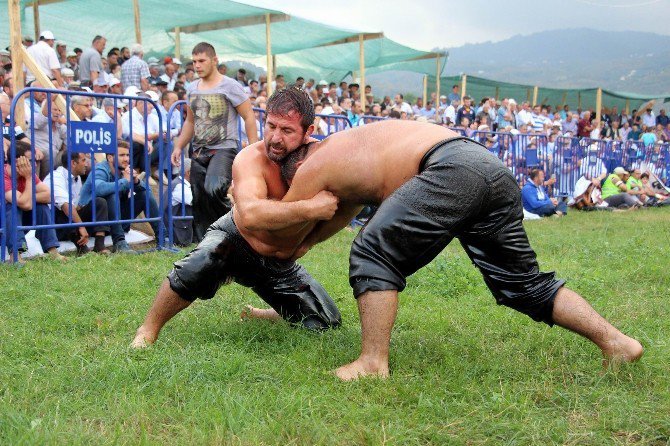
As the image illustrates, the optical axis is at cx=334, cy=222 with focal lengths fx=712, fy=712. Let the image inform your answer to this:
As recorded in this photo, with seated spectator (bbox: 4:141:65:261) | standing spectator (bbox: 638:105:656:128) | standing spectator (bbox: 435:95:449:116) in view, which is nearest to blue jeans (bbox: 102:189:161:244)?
seated spectator (bbox: 4:141:65:261)

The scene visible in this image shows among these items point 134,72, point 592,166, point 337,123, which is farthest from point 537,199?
point 134,72

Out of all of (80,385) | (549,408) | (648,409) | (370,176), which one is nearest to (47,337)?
(80,385)

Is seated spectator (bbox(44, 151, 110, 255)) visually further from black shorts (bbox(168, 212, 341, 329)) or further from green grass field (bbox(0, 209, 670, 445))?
black shorts (bbox(168, 212, 341, 329))

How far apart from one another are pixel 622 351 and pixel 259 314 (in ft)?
6.83

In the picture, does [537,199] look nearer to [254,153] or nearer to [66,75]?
[66,75]

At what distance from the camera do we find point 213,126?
6.71 meters

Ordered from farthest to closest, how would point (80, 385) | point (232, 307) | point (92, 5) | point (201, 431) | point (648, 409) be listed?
1. point (92, 5)
2. point (232, 307)
3. point (80, 385)
4. point (648, 409)
5. point (201, 431)

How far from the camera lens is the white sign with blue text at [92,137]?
6652 millimetres

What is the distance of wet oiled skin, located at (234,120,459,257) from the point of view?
3.20 meters

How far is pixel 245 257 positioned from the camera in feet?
12.5

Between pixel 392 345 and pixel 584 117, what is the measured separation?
21494 millimetres

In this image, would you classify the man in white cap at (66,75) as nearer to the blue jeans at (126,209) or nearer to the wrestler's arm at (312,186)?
the blue jeans at (126,209)

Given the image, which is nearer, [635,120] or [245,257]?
[245,257]

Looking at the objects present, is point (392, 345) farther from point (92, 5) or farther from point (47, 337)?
point (92, 5)
